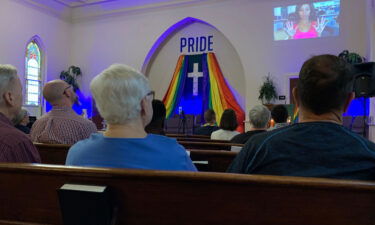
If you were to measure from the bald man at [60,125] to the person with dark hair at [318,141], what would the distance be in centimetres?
156

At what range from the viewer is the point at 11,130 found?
1480mm

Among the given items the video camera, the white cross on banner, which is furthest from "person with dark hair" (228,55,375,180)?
the white cross on banner

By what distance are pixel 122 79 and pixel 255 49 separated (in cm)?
793

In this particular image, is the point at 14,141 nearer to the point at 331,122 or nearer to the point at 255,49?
the point at 331,122

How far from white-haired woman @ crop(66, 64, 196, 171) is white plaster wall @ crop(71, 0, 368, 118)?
7550 mm

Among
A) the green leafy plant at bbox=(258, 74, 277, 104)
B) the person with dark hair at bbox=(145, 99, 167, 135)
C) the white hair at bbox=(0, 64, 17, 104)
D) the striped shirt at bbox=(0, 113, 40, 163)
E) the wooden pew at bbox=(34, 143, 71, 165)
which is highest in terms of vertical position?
the green leafy plant at bbox=(258, 74, 277, 104)

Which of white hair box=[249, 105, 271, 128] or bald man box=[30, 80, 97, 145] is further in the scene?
white hair box=[249, 105, 271, 128]

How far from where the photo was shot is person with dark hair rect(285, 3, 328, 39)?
816 centimetres

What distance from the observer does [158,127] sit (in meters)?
2.39

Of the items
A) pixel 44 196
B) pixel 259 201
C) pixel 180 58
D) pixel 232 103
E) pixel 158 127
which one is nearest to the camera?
pixel 259 201

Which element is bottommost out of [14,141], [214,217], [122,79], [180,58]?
[214,217]

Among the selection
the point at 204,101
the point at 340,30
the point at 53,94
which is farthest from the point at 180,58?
the point at 53,94

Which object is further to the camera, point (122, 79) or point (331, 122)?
point (122, 79)

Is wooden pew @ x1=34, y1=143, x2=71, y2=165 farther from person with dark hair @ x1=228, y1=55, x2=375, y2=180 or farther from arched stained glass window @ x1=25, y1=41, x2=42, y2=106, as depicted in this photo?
arched stained glass window @ x1=25, y1=41, x2=42, y2=106
